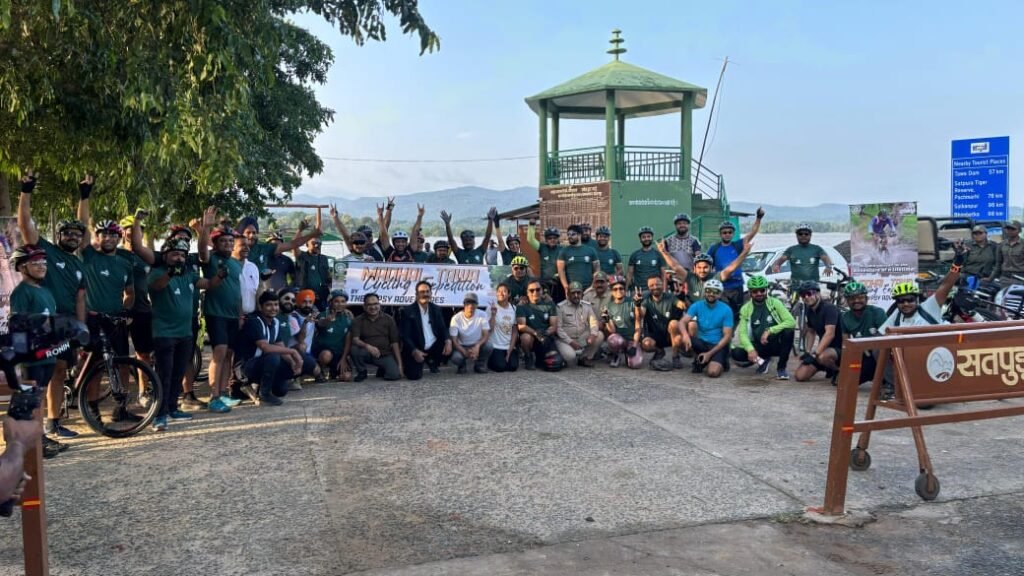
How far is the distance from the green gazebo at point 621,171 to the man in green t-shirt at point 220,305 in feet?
44.5

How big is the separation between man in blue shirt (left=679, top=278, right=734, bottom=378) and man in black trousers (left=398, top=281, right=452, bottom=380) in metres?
3.10

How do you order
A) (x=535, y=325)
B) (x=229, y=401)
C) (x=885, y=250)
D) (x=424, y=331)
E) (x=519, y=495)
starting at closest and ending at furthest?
(x=519, y=495) → (x=229, y=401) → (x=424, y=331) → (x=535, y=325) → (x=885, y=250)

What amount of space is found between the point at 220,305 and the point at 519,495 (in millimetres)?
4198

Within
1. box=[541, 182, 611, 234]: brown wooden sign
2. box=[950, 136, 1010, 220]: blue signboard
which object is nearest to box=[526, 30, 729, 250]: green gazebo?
box=[541, 182, 611, 234]: brown wooden sign

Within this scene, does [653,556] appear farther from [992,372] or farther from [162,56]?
[162,56]

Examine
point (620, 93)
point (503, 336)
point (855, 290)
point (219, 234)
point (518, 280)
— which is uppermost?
point (620, 93)

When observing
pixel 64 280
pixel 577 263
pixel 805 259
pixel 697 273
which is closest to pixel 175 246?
pixel 64 280

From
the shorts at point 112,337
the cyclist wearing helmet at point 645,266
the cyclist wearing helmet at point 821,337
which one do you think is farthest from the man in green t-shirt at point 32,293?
the cyclist wearing helmet at point 821,337

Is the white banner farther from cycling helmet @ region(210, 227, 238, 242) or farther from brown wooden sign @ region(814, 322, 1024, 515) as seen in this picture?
brown wooden sign @ region(814, 322, 1024, 515)

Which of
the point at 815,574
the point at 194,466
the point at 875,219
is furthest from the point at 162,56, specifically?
the point at 875,219

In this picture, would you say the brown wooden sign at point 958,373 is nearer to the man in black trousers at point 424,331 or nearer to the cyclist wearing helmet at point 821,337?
the cyclist wearing helmet at point 821,337

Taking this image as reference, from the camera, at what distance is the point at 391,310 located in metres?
11.2

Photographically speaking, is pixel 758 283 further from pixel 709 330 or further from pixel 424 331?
pixel 424 331

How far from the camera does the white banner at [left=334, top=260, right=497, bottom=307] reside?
10938 millimetres
